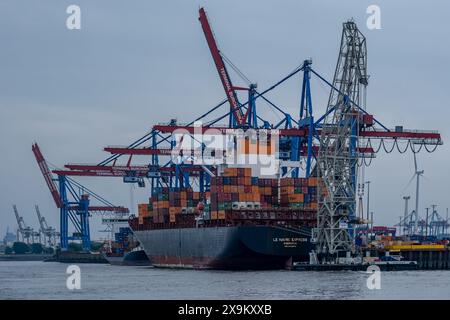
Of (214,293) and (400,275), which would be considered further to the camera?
(400,275)

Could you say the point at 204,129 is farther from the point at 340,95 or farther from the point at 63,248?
the point at 63,248

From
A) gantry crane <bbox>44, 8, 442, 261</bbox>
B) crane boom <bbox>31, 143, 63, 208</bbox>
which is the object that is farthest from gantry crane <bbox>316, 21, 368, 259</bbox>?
crane boom <bbox>31, 143, 63, 208</bbox>

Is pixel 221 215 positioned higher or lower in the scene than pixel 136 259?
higher

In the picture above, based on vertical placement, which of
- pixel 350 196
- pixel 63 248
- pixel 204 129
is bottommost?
pixel 63 248

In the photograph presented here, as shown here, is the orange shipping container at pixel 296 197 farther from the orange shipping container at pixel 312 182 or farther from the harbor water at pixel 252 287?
the harbor water at pixel 252 287

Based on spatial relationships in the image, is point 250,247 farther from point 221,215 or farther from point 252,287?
point 252,287

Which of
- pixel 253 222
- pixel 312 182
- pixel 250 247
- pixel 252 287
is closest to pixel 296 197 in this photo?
pixel 312 182

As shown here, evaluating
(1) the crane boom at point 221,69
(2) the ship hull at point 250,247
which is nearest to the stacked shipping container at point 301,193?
(2) the ship hull at point 250,247

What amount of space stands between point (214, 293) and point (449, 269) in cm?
4183

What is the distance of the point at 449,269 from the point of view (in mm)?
96688

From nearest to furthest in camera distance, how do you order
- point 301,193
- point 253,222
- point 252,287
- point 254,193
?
point 252,287 < point 253,222 < point 301,193 < point 254,193

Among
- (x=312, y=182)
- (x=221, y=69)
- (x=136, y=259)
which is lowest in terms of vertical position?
(x=136, y=259)
